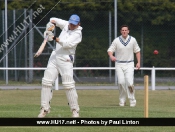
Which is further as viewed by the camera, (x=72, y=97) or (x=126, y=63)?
(x=126, y=63)

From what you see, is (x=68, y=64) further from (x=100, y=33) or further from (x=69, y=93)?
(x=100, y=33)

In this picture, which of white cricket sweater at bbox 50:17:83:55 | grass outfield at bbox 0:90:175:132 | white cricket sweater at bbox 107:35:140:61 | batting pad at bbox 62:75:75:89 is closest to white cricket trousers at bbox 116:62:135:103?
white cricket sweater at bbox 107:35:140:61

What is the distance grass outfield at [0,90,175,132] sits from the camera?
13547mm

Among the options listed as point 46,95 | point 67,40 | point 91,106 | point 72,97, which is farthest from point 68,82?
point 91,106

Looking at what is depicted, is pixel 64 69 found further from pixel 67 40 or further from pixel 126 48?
pixel 126 48

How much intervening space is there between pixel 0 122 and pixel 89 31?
2018cm

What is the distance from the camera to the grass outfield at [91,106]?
1355 cm

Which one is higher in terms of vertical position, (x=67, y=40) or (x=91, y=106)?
(x=67, y=40)

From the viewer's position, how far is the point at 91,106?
1994 cm

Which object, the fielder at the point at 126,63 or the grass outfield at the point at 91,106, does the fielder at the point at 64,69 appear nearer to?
the grass outfield at the point at 91,106

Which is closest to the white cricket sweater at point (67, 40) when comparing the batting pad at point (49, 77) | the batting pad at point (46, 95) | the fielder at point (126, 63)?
the batting pad at point (49, 77)

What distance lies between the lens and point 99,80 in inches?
1184

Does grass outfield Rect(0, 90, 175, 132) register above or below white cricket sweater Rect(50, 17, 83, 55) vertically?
below

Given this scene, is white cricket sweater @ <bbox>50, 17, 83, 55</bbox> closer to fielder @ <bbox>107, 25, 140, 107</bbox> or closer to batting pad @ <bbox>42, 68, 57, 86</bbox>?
batting pad @ <bbox>42, 68, 57, 86</bbox>
